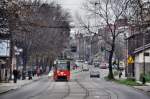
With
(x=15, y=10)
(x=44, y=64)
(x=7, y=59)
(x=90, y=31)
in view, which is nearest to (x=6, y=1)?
(x=15, y=10)

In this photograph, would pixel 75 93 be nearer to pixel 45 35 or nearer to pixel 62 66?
pixel 62 66

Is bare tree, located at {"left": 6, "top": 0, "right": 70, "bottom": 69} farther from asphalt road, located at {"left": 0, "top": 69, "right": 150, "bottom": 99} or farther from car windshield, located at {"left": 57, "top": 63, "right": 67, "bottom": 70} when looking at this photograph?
asphalt road, located at {"left": 0, "top": 69, "right": 150, "bottom": 99}

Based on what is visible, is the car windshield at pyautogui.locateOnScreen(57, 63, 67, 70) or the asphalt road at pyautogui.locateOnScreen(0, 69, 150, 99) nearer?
the asphalt road at pyautogui.locateOnScreen(0, 69, 150, 99)

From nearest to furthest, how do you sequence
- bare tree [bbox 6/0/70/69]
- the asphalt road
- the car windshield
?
the asphalt road
the car windshield
bare tree [bbox 6/0/70/69]

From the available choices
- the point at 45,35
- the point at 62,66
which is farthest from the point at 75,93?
the point at 45,35

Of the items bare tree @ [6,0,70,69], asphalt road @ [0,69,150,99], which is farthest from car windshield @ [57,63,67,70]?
asphalt road @ [0,69,150,99]

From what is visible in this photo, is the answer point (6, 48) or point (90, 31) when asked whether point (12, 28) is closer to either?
point (6, 48)

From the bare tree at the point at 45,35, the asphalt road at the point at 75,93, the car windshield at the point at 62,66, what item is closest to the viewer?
the asphalt road at the point at 75,93

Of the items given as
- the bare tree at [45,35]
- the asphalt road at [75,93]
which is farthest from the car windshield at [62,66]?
the asphalt road at [75,93]

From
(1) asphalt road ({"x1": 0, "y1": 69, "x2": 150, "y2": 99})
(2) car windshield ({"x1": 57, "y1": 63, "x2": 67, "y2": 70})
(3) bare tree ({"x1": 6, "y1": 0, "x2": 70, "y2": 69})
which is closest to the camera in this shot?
(1) asphalt road ({"x1": 0, "y1": 69, "x2": 150, "y2": 99})

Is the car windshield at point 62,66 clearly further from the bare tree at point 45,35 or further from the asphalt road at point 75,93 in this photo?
the asphalt road at point 75,93

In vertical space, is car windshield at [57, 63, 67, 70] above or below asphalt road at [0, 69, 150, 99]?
above

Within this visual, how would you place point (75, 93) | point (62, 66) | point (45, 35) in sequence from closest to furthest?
point (75, 93) → point (62, 66) → point (45, 35)

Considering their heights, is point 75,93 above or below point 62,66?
below
